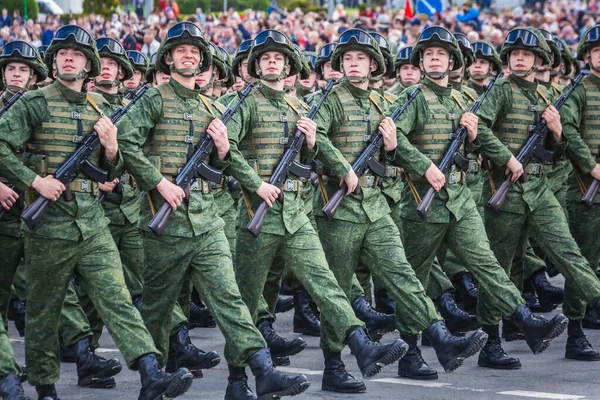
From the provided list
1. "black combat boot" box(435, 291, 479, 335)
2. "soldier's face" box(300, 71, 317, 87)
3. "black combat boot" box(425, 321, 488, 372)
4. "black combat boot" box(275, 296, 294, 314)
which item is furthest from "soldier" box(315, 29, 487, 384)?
"soldier's face" box(300, 71, 317, 87)

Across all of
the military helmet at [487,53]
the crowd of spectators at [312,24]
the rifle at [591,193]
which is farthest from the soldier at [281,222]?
the crowd of spectators at [312,24]

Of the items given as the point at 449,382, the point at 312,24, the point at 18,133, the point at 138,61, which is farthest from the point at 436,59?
the point at 312,24

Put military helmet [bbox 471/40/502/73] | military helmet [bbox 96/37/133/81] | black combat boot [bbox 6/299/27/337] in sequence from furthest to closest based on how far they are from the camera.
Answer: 1. military helmet [bbox 471/40/502/73]
2. black combat boot [bbox 6/299/27/337]
3. military helmet [bbox 96/37/133/81]

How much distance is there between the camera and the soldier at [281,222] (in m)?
8.48

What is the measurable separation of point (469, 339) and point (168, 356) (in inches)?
79.1

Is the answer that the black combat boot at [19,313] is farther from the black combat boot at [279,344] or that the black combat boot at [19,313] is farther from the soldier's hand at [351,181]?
the soldier's hand at [351,181]

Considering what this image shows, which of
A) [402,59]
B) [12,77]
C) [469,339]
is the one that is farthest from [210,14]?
[469,339]

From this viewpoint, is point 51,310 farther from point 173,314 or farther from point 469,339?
point 469,339

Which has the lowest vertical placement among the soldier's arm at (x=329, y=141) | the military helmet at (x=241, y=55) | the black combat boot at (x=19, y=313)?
the black combat boot at (x=19, y=313)

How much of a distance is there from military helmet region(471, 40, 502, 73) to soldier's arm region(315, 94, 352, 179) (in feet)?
11.9

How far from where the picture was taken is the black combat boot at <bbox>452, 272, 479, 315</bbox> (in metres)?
11.5

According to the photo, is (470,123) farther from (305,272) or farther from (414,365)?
(305,272)

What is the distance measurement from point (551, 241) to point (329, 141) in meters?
1.89

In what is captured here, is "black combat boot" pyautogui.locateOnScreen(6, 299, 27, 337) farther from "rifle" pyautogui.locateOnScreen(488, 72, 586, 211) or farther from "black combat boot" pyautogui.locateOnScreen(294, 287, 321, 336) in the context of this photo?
"rifle" pyautogui.locateOnScreen(488, 72, 586, 211)
